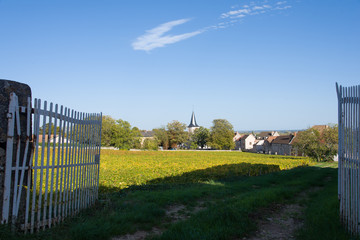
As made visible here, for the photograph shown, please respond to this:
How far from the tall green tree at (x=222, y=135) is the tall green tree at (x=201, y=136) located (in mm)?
3477

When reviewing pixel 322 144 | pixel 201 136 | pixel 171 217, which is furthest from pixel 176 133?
pixel 171 217

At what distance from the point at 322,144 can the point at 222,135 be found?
66761mm

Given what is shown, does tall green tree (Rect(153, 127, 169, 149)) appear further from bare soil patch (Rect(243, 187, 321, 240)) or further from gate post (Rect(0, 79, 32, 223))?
gate post (Rect(0, 79, 32, 223))

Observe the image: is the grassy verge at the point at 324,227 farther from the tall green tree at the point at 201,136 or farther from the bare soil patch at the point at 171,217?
the tall green tree at the point at 201,136

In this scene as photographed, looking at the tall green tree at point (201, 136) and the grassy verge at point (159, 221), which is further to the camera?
the tall green tree at point (201, 136)

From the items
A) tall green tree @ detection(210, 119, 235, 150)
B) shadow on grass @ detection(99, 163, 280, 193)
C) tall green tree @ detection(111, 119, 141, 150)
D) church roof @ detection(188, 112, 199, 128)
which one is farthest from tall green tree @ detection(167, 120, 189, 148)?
shadow on grass @ detection(99, 163, 280, 193)

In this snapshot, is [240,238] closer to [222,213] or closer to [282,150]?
[222,213]

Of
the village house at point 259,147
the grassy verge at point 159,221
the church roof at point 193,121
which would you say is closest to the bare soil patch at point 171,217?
the grassy verge at point 159,221

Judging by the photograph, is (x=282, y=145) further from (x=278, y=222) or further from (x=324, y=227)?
(x=324, y=227)

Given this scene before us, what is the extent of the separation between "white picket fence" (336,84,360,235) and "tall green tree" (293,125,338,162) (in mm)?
36169

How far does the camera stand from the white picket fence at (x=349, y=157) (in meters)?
5.11

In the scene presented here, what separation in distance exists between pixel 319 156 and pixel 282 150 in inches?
1628

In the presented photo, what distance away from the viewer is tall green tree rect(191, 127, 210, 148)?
11322 centimetres

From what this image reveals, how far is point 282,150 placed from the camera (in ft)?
259
